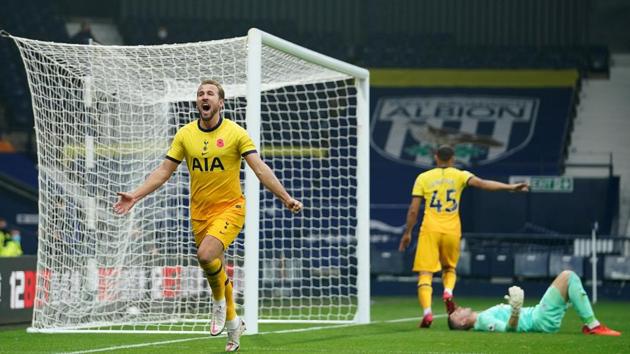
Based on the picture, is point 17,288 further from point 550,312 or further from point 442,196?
point 550,312

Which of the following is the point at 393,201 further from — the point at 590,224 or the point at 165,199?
the point at 165,199

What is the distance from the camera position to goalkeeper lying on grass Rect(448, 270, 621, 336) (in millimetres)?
10977

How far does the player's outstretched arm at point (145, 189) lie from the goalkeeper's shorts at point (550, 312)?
393cm

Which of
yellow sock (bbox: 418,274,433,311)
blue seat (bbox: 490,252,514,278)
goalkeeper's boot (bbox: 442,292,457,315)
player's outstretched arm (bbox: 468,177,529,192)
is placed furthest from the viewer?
blue seat (bbox: 490,252,514,278)

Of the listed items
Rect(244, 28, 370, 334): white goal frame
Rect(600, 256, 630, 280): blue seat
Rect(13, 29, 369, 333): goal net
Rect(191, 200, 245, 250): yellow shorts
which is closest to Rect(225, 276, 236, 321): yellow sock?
Rect(191, 200, 245, 250): yellow shorts

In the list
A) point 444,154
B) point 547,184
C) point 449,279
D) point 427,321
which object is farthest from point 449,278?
point 547,184

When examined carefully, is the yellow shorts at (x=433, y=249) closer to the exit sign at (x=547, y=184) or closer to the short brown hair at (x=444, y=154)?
the short brown hair at (x=444, y=154)

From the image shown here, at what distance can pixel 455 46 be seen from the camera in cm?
3222

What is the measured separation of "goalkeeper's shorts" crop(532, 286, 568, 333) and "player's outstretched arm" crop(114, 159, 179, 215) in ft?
12.9

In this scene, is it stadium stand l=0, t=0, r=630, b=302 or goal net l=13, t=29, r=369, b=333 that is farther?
stadium stand l=0, t=0, r=630, b=302

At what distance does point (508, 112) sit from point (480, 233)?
800 cm

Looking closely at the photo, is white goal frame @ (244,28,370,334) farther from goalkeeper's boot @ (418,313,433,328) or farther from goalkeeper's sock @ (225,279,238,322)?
goalkeeper's sock @ (225,279,238,322)

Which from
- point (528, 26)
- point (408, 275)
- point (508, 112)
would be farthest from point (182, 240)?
point (528, 26)

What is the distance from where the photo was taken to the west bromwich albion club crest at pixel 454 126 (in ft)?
96.9
